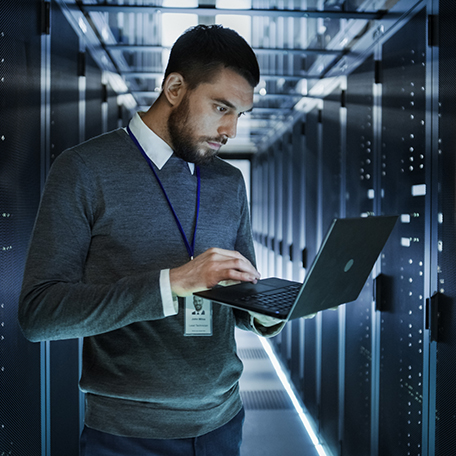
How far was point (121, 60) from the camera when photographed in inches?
131

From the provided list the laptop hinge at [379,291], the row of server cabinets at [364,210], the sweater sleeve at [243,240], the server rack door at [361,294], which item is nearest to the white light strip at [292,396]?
the row of server cabinets at [364,210]

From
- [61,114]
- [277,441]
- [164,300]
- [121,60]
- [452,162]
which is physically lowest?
[277,441]

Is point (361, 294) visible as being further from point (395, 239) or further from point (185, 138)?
point (185, 138)

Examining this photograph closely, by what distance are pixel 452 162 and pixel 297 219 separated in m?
2.62

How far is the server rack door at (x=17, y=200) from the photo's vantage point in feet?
4.93

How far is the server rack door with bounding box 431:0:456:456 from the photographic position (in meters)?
1.62

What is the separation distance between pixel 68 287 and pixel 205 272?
298 mm

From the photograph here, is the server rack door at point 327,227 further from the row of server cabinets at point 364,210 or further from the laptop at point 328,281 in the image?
the laptop at point 328,281

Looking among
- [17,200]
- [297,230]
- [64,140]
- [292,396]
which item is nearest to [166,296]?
[17,200]

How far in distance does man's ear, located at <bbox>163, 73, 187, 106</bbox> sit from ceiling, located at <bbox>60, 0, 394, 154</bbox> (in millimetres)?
1242

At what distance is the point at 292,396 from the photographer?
427 centimetres

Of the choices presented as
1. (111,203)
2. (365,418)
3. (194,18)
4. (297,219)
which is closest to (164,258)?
(111,203)

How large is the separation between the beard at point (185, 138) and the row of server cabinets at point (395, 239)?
3.14ft

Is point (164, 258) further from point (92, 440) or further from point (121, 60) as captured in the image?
point (121, 60)
